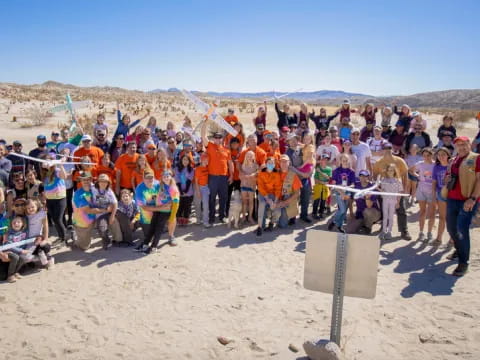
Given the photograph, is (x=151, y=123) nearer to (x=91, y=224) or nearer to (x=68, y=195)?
(x=68, y=195)

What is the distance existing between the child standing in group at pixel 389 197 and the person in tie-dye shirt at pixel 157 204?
13.8 ft

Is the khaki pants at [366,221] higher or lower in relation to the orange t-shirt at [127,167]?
lower

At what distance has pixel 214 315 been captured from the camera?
4.92 metres

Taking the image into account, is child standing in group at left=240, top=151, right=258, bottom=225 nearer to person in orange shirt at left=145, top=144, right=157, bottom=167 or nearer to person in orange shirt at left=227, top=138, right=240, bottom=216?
person in orange shirt at left=227, top=138, right=240, bottom=216

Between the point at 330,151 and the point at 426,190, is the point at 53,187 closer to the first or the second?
the point at 330,151

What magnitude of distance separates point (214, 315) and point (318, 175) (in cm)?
470

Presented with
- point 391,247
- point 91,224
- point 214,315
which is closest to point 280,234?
point 391,247

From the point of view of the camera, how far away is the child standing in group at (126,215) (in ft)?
23.6

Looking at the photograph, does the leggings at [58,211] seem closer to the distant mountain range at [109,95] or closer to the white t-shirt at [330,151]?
the white t-shirt at [330,151]

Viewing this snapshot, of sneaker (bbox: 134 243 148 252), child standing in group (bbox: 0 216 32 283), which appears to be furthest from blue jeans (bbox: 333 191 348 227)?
child standing in group (bbox: 0 216 32 283)

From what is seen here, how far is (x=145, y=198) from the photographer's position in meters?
7.09

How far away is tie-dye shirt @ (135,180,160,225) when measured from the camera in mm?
7074

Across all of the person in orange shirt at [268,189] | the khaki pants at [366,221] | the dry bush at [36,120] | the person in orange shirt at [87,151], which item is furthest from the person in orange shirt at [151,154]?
the dry bush at [36,120]

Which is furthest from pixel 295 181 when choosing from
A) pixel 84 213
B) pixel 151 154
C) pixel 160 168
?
pixel 84 213
